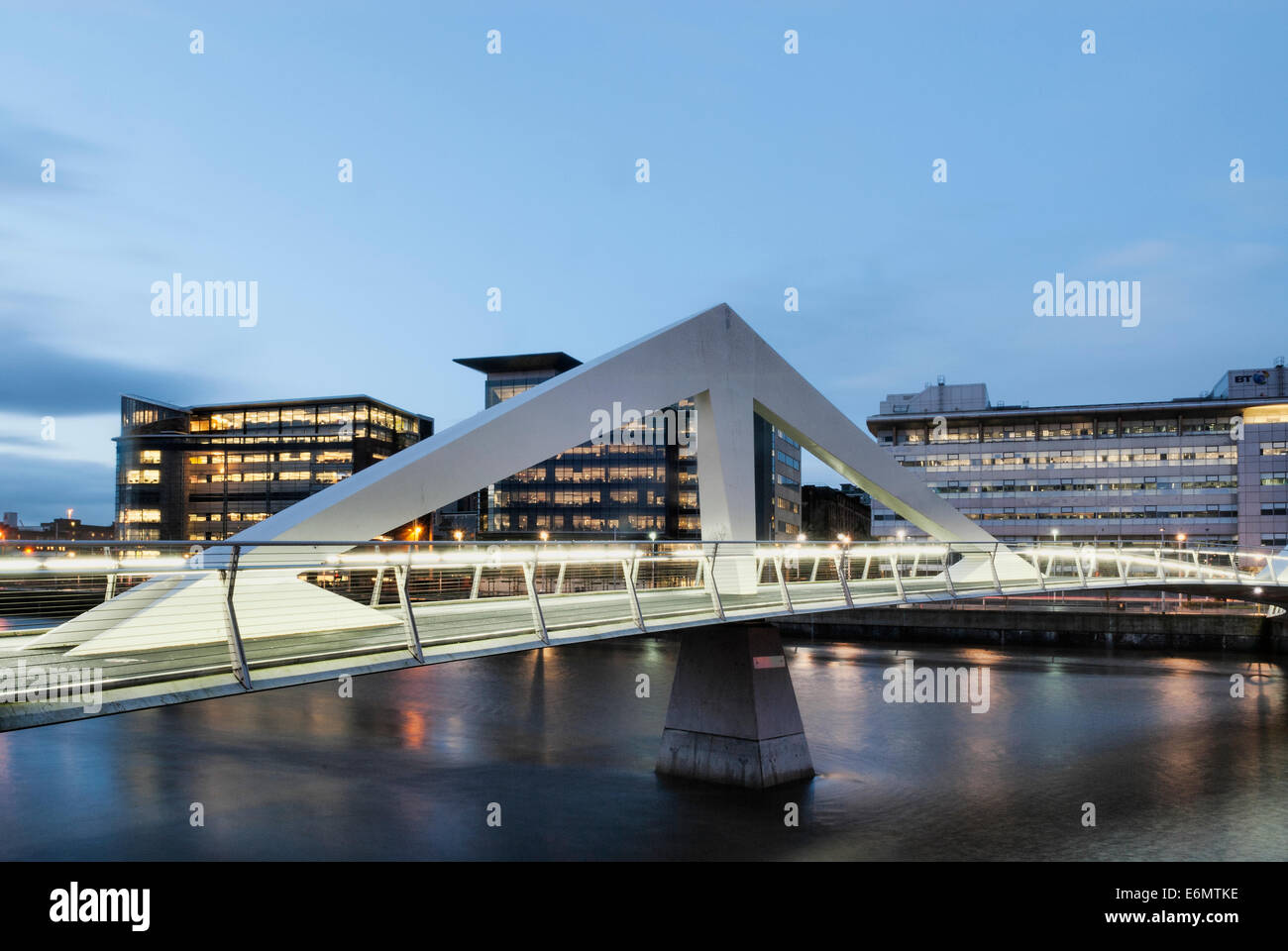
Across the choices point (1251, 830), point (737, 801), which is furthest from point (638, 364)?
point (1251, 830)

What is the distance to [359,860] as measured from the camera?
1530 centimetres

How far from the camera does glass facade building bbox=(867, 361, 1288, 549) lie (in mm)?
75125

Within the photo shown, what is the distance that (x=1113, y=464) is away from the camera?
266 ft

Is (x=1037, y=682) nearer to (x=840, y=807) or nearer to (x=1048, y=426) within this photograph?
(x=840, y=807)

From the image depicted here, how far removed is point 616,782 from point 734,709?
9.95 ft

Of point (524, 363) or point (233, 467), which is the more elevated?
point (524, 363)

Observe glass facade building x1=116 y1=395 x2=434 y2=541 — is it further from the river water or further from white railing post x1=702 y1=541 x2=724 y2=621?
white railing post x1=702 y1=541 x2=724 y2=621

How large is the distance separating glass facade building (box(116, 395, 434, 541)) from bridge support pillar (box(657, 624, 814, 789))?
3169 inches

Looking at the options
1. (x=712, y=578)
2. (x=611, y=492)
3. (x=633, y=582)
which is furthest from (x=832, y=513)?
(x=633, y=582)

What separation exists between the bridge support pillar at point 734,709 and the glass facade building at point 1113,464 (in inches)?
2662

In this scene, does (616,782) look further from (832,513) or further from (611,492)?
(832,513)

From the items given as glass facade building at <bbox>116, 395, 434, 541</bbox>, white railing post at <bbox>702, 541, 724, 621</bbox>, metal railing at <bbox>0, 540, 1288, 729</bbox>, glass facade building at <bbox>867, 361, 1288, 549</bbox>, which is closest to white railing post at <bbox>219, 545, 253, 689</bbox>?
metal railing at <bbox>0, 540, 1288, 729</bbox>

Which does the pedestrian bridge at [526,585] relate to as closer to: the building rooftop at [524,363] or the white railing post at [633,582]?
the white railing post at [633,582]
